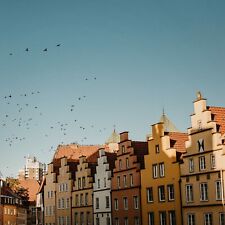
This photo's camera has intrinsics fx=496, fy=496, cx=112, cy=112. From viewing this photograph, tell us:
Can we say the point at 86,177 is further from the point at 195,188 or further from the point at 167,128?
the point at 195,188

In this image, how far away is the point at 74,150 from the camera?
109750mm

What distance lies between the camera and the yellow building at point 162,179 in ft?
184

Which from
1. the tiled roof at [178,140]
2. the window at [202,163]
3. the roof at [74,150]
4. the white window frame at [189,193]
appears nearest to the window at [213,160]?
the window at [202,163]

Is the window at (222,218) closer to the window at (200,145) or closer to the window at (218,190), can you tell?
the window at (218,190)

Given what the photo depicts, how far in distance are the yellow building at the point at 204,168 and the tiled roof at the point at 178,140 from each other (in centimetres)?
376

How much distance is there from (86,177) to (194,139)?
28.2 metres

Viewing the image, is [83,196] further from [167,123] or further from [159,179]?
[159,179]

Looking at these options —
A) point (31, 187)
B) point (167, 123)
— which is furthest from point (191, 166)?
Answer: point (31, 187)

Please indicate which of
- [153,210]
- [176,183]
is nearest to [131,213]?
[153,210]

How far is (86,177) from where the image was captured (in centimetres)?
7738

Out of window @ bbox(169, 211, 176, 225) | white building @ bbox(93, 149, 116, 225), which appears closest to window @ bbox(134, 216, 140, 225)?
window @ bbox(169, 211, 176, 225)

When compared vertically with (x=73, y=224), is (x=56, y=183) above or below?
above

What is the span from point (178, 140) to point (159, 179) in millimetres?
5247

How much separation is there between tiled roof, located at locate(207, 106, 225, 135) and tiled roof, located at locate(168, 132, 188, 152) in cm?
707
